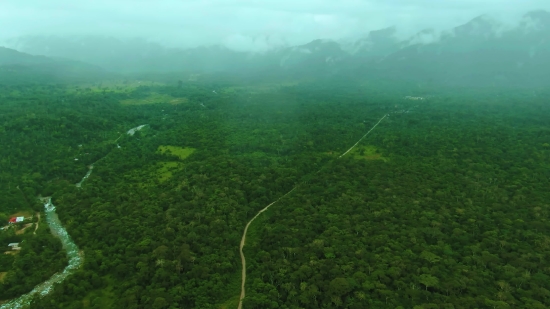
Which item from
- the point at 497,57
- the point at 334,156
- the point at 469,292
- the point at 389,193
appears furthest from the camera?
the point at 497,57

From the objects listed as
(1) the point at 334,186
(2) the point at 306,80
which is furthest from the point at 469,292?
(2) the point at 306,80

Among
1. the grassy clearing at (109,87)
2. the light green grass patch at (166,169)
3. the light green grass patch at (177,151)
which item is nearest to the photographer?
the light green grass patch at (166,169)

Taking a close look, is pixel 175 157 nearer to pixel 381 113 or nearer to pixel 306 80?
pixel 381 113

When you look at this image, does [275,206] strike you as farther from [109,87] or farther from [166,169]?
[109,87]

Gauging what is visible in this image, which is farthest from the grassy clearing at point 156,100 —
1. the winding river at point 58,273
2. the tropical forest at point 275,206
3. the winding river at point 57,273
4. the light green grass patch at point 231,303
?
the light green grass patch at point 231,303

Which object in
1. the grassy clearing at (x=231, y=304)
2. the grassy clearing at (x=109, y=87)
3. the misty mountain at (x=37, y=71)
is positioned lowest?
the grassy clearing at (x=231, y=304)

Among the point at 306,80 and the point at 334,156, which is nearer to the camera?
the point at 334,156

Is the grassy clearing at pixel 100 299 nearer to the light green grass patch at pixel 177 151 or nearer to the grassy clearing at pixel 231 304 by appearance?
the grassy clearing at pixel 231 304
